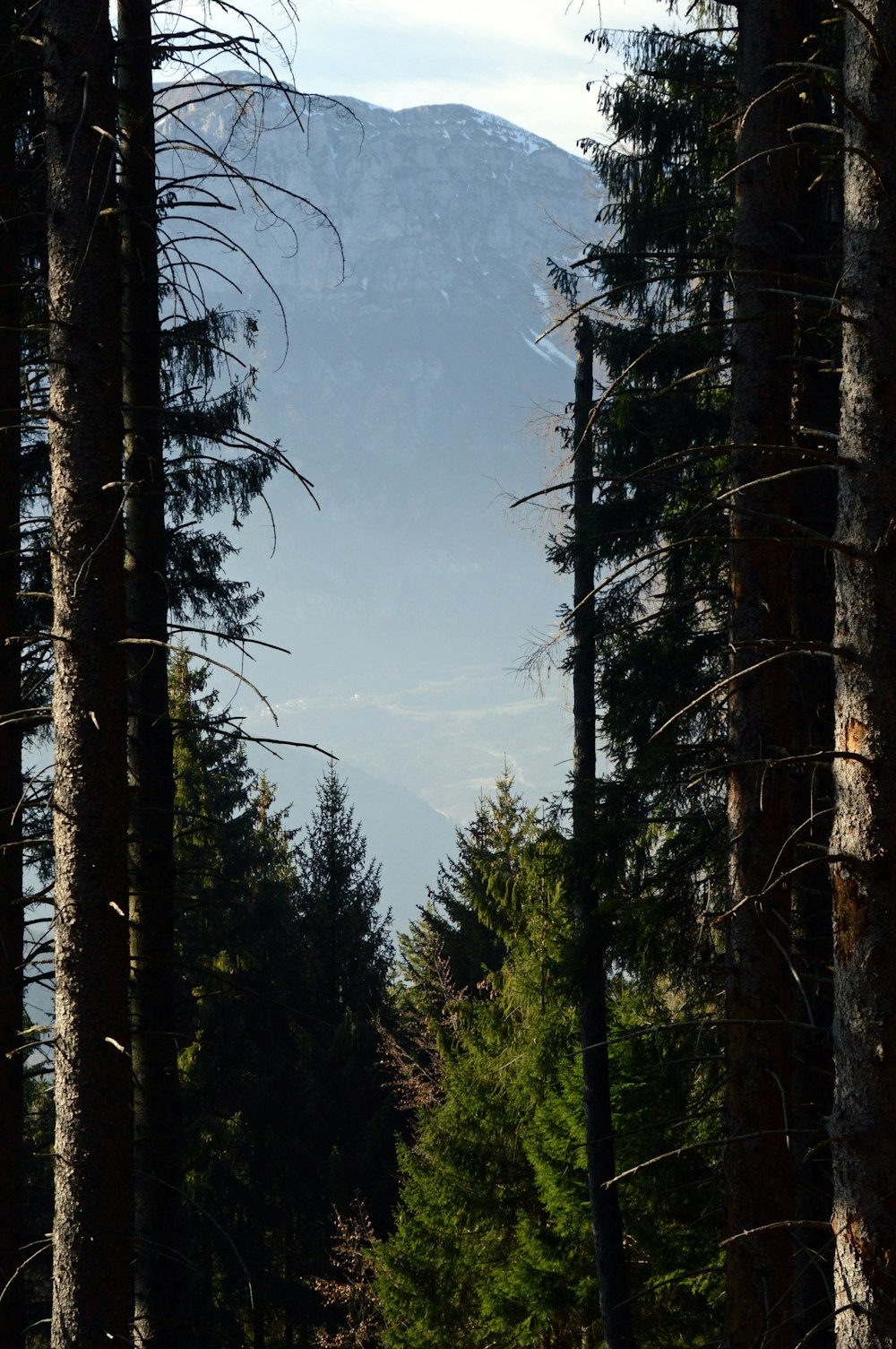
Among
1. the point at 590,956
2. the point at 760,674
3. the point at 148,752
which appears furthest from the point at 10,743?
the point at 590,956

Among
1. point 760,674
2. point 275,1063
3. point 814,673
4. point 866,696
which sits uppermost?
point 814,673

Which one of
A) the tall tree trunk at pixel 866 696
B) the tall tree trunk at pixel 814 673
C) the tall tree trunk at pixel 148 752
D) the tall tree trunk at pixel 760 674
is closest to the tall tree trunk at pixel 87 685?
the tall tree trunk at pixel 148 752

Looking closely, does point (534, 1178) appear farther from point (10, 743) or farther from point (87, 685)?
point (87, 685)

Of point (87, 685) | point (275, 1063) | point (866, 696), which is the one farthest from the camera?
point (275, 1063)

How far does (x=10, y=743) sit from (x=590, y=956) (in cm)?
493

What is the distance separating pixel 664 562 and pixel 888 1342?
6.03 metres

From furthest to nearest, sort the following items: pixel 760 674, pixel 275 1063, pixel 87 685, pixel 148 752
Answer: pixel 275 1063, pixel 148 752, pixel 760 674, pixel 87 685

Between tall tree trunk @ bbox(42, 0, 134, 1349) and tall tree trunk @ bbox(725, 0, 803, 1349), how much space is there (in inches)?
100.0

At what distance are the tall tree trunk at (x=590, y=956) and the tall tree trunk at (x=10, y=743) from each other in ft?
14.1

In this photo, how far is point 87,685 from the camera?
409 centimetres

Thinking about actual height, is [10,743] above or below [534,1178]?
above

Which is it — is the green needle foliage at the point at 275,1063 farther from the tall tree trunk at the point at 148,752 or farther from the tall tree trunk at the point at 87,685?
the tall tree trunk at the point at 87,685

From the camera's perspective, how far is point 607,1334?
31.7 ft

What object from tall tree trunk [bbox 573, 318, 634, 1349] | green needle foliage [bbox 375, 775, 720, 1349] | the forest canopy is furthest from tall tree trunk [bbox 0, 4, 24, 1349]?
green needle foliage [bbox 375, 775, 720, 1349]
